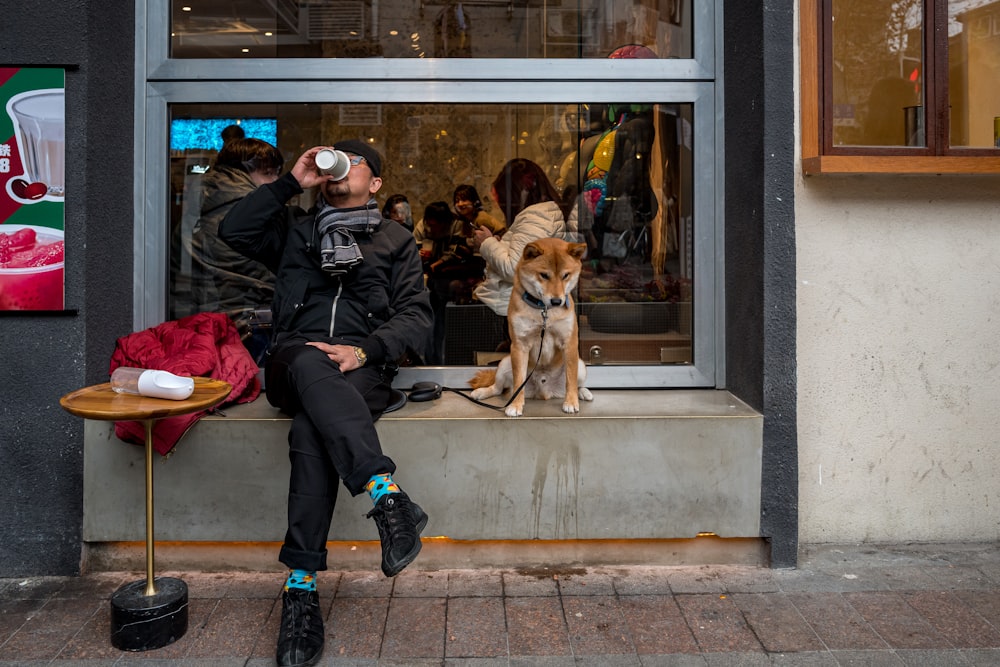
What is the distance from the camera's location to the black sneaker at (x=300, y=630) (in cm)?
275

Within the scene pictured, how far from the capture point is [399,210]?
4.45m

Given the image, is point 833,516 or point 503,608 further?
point 833,516

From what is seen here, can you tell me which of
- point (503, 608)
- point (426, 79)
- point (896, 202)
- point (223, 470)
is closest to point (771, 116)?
point (896, 202)

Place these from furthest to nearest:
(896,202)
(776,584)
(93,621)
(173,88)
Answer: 1. (173,88)
2. (896,202)
3. (776,584)
4. (93,621)

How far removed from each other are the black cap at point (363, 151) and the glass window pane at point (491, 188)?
1.23 ft

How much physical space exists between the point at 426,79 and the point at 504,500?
2.18m

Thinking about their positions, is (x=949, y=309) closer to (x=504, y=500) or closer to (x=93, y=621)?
(x=504, y=500)

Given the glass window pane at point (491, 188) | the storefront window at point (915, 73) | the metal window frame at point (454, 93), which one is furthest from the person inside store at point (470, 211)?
the storefront window at point (915, 73)

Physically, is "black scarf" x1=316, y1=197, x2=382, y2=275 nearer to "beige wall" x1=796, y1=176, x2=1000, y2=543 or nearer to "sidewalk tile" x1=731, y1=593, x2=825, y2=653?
"beige wall" x1=796, y1=176, x2=1000, y2=543

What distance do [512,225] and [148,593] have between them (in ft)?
8.30

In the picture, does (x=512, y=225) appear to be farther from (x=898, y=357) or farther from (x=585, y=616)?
(x=585, y=616)

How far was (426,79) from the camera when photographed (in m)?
4.19

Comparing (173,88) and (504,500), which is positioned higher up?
(173,88)

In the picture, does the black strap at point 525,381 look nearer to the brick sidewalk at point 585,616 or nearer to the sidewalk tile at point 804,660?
the brick sidewalk at point 585,616
